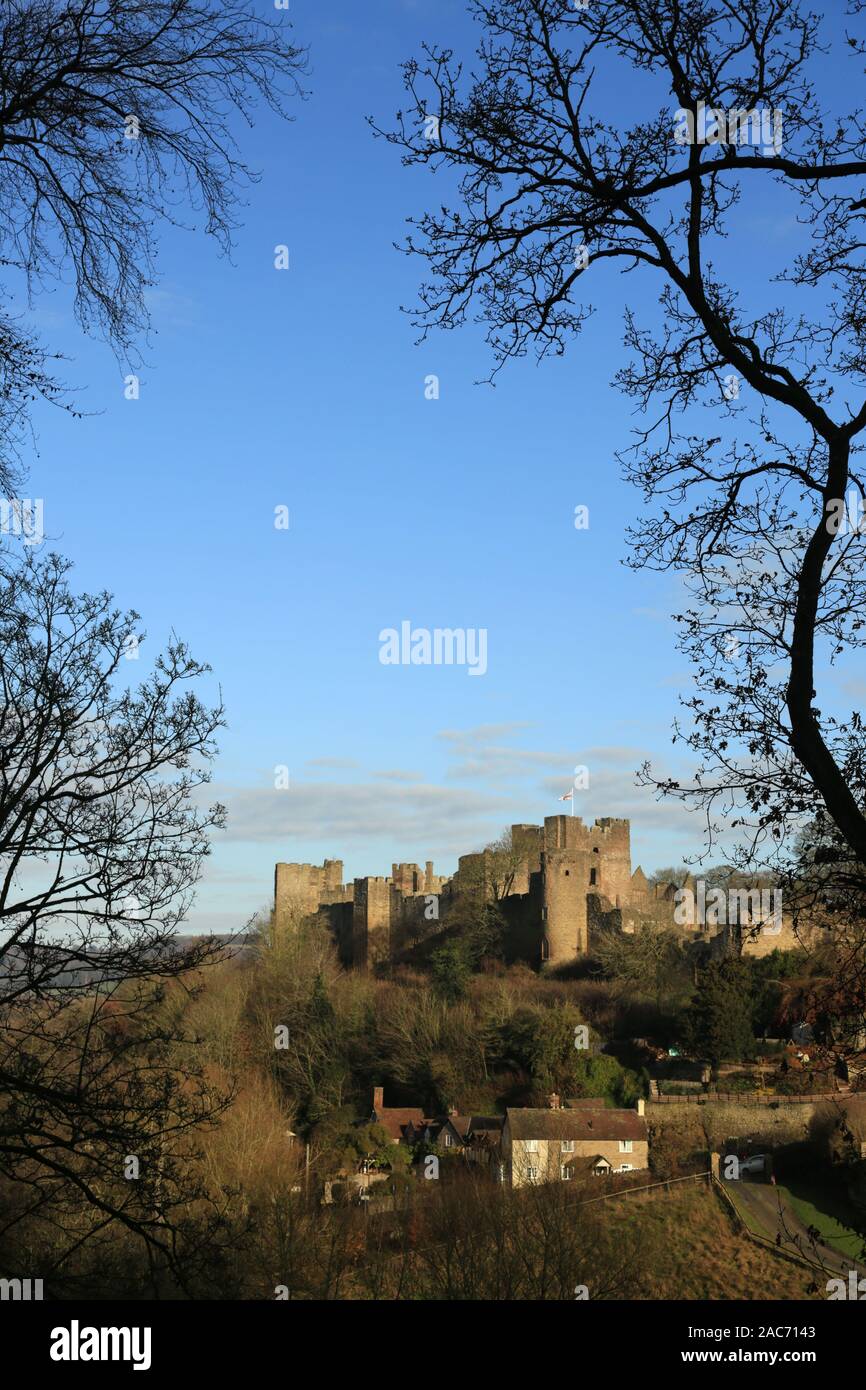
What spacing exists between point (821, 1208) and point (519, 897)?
20296 mm

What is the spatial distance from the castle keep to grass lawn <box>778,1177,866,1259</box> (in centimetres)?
1566

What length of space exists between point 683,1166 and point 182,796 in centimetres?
2560


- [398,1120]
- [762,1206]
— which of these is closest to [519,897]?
[398,1120]

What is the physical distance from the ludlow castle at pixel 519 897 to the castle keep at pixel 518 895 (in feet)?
0.12

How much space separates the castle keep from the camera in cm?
4450

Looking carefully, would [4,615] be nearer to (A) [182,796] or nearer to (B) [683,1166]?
(A) [182,796]

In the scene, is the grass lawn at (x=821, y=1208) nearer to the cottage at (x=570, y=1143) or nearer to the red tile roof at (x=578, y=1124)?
the cottage at (x=570, y=1143)

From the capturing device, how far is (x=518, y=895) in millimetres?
46219

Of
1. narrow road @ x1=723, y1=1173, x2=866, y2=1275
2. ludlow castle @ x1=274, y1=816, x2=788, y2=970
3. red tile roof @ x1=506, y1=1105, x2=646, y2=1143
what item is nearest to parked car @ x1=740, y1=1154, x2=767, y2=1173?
narrow road @ x1=723, y1=1173, x2=866, y2=1275

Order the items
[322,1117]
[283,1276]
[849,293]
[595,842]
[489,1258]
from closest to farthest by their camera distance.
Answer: [849,293], [283,1276], [489,1258], [322,1117], [595,842]

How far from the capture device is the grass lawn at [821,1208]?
81.9ft

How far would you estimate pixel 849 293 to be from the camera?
5.87 m

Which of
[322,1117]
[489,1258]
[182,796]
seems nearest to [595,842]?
[322,1117]
